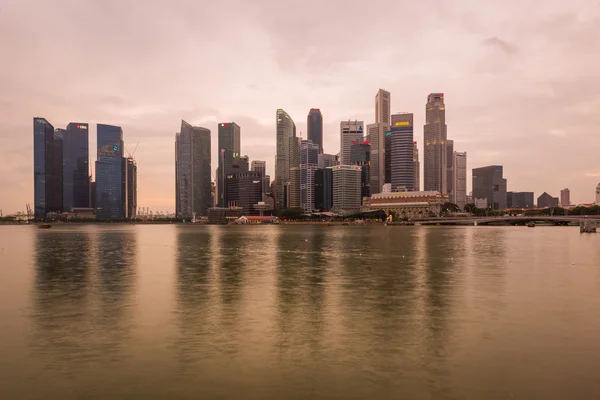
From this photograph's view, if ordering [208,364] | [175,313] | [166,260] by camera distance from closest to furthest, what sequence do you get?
[208,364]
[175,313]
[166,260]

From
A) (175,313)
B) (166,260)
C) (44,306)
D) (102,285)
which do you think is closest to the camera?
(175,313)

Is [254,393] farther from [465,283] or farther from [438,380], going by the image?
[465,283]

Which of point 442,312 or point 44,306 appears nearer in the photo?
point 442,312

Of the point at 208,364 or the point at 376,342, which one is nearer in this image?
the point at 208,364

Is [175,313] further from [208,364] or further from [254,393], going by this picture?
[254,393]

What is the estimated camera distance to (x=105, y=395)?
17094 mm

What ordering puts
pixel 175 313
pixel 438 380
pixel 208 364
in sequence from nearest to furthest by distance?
1. pixel 438 380
2. pixel 208 364
3. pixel 175 313

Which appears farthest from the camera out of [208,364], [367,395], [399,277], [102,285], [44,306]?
[399,277]

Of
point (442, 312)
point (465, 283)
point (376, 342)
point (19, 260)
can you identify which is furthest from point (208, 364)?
point (19, 260)

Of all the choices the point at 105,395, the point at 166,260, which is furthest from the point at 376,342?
the point at 166,260

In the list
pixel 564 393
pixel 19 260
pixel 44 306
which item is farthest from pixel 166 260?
pixel 564 393

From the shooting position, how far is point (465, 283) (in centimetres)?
4481

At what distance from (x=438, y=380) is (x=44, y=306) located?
30100 mm

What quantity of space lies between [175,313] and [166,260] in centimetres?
4158
